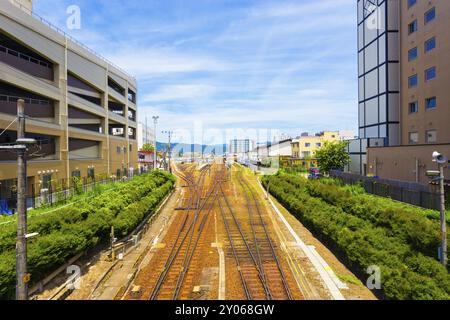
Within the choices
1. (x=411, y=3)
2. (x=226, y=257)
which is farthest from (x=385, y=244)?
(x=411, y=3)

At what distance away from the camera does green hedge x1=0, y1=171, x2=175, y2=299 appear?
480 inches

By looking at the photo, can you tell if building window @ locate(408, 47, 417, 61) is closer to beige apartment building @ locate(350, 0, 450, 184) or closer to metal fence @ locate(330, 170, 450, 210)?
beige apartment building @ locate(350, 0, 450, 184)

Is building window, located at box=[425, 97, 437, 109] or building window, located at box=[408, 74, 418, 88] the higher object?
building window, located at box=[408, 74, 418, 88]

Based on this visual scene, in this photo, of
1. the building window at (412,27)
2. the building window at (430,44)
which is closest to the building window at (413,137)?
the building window at (430,44)

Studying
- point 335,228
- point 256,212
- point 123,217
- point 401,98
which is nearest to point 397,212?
point 335,228

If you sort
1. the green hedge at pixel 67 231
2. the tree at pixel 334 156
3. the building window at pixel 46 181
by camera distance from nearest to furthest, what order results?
the green hedge at pixel 67 231 < the building window at pixel 46 181 < the tree at pixel 334 156

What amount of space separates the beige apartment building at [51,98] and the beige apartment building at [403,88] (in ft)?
106

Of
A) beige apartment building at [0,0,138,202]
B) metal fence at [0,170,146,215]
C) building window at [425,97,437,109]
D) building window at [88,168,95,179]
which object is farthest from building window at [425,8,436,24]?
building window at [88,168,95,179]

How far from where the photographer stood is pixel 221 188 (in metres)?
47.0

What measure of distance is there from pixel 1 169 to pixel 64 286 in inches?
594

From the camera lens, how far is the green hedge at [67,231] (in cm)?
1218

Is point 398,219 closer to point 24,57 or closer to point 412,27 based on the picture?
point 412,27

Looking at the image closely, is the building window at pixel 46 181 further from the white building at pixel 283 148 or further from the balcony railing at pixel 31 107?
the white building at pixel 283 148

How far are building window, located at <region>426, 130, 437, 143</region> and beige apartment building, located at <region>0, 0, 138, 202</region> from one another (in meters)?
35.4
